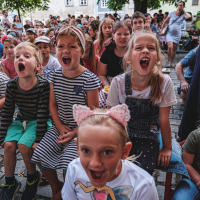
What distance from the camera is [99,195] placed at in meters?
1.25

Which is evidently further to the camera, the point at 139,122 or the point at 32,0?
the point at 32,0

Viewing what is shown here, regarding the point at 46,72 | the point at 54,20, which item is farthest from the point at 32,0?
the point at 46,72

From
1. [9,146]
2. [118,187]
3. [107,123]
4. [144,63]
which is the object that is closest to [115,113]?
[107,123]

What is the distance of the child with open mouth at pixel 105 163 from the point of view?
1034 millimetres

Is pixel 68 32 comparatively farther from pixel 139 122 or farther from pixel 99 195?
pixel 99 195

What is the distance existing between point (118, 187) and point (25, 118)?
135cm

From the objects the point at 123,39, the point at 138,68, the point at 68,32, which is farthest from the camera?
the point at 123,39

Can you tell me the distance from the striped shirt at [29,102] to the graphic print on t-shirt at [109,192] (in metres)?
0.91

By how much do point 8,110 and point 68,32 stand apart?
107 cm

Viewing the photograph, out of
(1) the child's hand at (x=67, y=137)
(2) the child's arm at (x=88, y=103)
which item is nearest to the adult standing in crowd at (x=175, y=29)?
(2) the child's arm at (x=88, y=103)

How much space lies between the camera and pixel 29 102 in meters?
2.00

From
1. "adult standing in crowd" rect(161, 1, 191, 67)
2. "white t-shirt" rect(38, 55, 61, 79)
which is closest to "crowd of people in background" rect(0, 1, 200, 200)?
"white t-shirt" rect(38, 55, 61, 79)

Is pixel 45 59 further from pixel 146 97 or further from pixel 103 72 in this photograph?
pixel 146 97

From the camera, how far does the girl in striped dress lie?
5.93 ft
